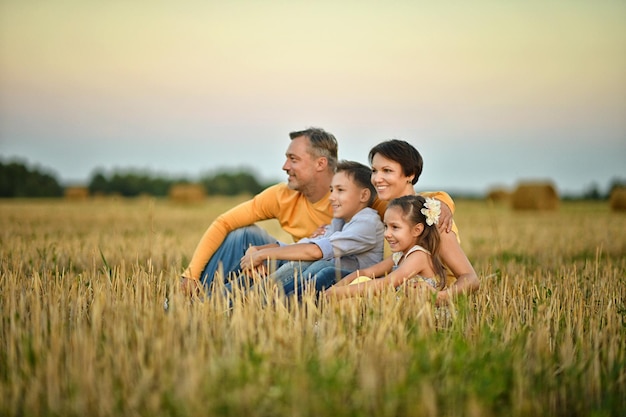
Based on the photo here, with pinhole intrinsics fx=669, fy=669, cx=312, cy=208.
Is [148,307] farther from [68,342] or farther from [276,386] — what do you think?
[276,386]

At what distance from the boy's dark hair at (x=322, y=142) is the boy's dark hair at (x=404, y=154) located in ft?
2.38

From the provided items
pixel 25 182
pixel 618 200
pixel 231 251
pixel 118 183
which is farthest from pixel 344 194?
pixel 118 183

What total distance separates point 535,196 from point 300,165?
17173 millimetres

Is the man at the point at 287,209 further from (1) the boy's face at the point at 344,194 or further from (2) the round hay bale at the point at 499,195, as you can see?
(2) the round hay bale at the point at 499,195

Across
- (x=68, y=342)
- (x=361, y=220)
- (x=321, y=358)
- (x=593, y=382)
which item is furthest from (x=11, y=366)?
(x=361, y=220)

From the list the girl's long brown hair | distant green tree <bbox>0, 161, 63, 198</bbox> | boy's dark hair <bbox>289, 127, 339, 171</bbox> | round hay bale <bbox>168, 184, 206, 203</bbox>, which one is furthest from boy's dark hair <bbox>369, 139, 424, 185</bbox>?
distant green tree <bbox>0, 161, 63, 198</bbox>

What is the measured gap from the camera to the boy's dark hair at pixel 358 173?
16.9 feet

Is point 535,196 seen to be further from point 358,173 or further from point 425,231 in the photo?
point 425,231

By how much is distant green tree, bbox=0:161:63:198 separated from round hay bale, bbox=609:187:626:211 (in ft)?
91.8

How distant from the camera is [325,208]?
577 centimetres

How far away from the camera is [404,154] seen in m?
4.93

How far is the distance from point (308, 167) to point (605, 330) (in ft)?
9.12

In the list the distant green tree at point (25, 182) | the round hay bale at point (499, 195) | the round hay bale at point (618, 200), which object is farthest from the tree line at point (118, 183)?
the round hay bale at point (618, 200)

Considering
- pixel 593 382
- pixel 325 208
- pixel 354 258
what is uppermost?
pixel 325 208
